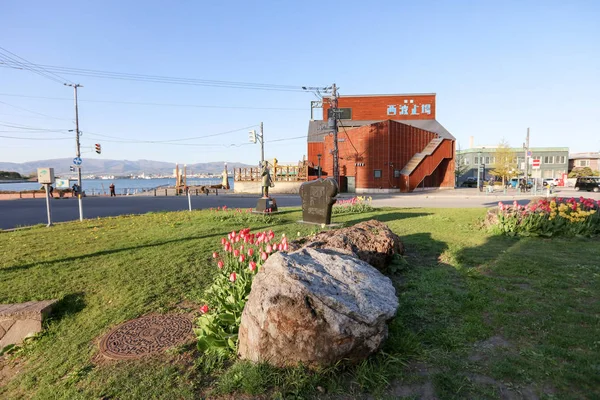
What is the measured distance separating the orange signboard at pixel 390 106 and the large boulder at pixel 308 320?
4763 cm

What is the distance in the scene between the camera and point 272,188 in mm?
36500

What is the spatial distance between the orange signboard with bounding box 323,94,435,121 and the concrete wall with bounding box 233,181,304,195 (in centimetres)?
1819

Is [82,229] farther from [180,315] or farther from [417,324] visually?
[417,324]

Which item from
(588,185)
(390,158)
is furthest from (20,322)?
(588,185)

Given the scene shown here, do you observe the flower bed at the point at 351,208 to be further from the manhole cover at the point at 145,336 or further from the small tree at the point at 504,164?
the small tree at the point at 504,164

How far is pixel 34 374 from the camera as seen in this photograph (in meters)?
3.41

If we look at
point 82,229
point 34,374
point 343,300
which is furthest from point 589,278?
point 82,229

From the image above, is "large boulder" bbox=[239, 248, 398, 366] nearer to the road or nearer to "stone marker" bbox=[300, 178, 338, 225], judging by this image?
"stone marker" bbox=[300, 178, 338, 225]

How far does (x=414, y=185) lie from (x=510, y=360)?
33432mm

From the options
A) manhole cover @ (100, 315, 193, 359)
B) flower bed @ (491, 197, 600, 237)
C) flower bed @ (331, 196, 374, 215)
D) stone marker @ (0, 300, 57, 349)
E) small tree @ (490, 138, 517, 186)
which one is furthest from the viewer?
small tree @ (490, 138, 517, 186)

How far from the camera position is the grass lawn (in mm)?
2816

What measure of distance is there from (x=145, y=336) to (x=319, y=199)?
7.25 m

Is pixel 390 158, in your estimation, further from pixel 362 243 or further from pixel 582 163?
pixel 582 163

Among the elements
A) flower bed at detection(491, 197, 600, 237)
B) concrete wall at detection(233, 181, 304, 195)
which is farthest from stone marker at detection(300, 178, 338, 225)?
concrete wall at detection(233, 181, 304, 195)
